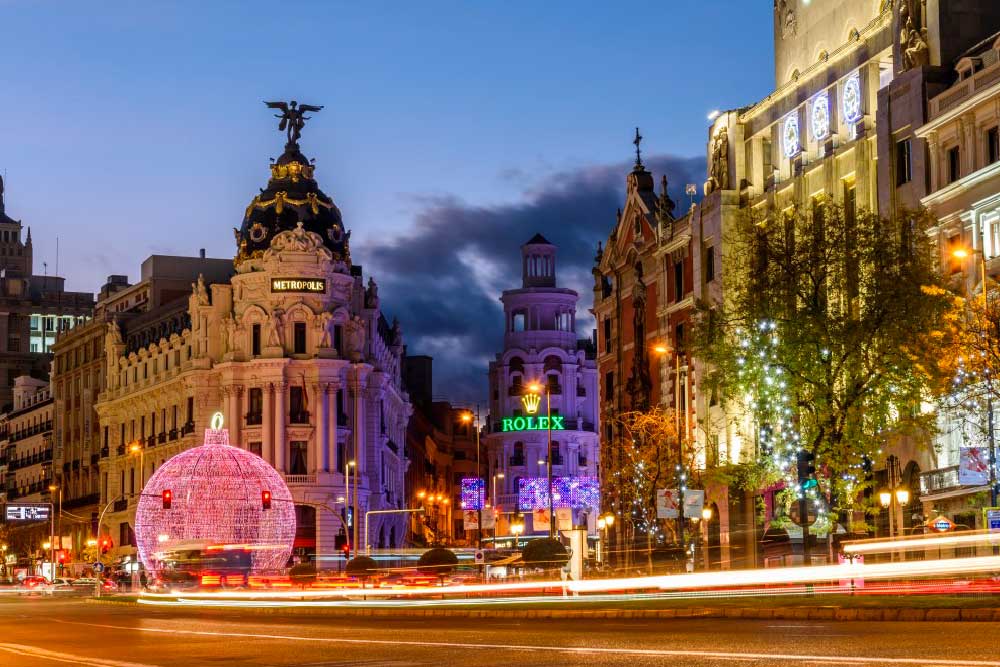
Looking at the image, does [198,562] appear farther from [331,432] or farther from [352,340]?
[352,340]

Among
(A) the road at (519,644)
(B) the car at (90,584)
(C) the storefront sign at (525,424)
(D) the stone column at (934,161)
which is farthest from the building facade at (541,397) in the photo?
(A) the road at (519,644)

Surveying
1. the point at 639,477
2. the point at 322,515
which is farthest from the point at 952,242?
the point at 322,515

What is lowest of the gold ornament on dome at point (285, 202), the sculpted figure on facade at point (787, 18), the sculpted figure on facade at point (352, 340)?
the sculpted figure on facade at point (352, 340)

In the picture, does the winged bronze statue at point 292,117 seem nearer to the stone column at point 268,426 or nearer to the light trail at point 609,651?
the stone column at point 268,426

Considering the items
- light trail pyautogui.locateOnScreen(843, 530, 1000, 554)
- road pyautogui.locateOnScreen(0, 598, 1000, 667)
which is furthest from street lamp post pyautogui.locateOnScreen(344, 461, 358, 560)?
road pyautogui.locateOnScreen(0, 598, 1000, 667)

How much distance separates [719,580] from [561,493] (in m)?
88.3

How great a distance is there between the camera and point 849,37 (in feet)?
211

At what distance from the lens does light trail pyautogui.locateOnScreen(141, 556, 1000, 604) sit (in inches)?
1243

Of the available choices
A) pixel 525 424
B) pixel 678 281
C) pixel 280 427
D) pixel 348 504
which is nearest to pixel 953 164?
pixel 678 281

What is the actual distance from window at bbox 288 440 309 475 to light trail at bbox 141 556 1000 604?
3479cm

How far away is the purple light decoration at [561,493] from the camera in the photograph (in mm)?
125188

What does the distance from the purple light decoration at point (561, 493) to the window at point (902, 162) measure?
65339mm

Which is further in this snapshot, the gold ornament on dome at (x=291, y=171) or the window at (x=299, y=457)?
the gold ornament on dome at (x=291, y=171)

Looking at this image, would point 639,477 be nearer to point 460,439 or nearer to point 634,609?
point 634,609
